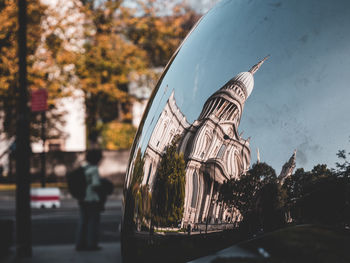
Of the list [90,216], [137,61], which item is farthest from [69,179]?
[137,61]

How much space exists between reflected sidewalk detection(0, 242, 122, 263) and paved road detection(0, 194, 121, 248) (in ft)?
3.55

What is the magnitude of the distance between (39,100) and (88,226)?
5.24 metres

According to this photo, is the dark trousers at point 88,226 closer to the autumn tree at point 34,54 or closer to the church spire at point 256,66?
the church spire at point 256,66

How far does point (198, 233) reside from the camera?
662 mm

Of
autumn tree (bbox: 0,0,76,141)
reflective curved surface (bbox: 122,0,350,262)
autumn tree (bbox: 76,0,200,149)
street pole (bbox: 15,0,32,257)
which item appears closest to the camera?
reflective curved surface (bbox: 122,0,350,262)

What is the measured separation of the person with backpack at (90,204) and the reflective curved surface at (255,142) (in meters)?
7.10

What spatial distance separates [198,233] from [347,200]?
185mm

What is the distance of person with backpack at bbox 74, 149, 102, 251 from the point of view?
777cm

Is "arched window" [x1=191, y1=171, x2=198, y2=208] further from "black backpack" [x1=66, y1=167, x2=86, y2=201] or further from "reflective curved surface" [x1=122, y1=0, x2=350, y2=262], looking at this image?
"black backpack" [x1=66, y1=167, x2=86, y2=201]

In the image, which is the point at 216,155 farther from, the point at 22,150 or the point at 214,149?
the point at 22,150

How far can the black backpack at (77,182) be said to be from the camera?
25.7 feet

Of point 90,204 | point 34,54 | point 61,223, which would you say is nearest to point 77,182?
point 90,204

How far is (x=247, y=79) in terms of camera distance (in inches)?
26.8

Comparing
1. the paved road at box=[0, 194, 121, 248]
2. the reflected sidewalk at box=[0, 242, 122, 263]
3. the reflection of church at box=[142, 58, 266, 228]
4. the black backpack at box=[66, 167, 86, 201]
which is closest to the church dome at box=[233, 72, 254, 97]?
the reflection of church at box=[142, 58, 266, 228]
